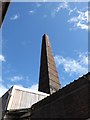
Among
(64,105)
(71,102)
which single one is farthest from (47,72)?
(71,102)

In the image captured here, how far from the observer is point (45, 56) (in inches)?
750

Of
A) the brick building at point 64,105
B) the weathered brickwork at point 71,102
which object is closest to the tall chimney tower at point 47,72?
the brick building at point 64,105

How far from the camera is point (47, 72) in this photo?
1739cm

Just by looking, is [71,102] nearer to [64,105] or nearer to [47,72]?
[64,105]

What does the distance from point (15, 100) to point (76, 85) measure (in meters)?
5.48

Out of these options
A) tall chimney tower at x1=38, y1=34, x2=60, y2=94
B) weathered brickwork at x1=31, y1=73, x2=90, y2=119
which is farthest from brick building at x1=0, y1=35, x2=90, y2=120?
tall chimney tower at x1=38, y1=34, x2=60, y2=94

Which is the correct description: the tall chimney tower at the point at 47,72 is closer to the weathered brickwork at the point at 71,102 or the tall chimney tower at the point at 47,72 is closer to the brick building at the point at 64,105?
the brick building at the point at 64,105

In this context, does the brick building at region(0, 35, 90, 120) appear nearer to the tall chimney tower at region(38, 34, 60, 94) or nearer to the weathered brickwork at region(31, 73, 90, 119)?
the weathered brickwork at region(31, 73, 90, 119)

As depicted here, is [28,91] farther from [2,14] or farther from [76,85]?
[2,14]

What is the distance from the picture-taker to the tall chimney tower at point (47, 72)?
16.5m

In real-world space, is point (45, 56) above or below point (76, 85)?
above

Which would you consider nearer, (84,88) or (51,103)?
(84,88)

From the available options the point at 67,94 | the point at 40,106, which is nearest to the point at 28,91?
the point at 40,106

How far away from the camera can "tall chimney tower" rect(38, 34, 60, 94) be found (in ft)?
54.0
